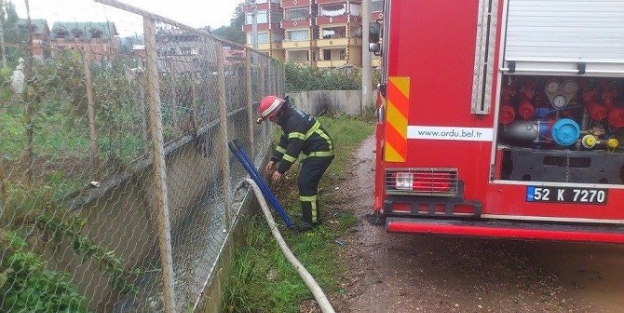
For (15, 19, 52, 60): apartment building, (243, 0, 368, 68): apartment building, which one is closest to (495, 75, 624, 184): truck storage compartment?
(15, 19, 52, 60): apartment building

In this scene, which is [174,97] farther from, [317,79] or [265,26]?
[265,26]

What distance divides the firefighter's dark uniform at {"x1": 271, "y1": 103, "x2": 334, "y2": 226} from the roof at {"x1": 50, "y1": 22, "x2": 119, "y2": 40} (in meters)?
3.20

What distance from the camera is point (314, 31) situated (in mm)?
44844

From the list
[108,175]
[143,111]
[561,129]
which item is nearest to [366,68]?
[561,129]

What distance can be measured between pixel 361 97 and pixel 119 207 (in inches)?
663

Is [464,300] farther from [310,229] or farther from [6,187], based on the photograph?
[6,187]

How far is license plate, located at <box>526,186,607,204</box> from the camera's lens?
3.61m

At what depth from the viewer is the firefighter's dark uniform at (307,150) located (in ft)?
17.4

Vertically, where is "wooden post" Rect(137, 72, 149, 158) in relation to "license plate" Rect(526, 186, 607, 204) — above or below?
above

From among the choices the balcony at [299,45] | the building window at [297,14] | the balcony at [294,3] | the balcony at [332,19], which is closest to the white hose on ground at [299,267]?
the balcony at [332,19]

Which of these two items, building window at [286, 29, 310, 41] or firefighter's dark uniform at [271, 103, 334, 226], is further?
building window at [286, 29, 310, 41]

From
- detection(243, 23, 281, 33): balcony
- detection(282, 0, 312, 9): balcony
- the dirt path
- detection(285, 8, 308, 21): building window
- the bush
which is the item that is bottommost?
the dirt path

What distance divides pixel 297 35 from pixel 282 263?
43.9 meters

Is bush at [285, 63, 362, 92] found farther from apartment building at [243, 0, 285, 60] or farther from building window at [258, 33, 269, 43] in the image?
building window at [258, 33, 269, 43]
